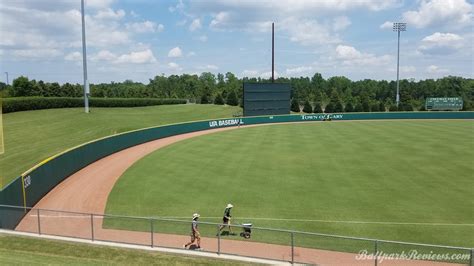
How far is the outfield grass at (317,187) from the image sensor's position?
16766mm

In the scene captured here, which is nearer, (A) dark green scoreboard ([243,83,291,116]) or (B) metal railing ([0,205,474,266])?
(B) metal railing ([0,205,474,266])

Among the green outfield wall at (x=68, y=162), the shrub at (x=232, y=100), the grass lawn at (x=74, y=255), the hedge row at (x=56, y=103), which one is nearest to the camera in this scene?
the grass lawn at (x=74, y=255)

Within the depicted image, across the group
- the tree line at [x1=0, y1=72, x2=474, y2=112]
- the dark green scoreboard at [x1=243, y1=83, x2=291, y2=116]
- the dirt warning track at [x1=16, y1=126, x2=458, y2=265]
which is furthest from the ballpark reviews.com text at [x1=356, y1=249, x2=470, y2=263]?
the tree line at [x1=0, y1=72, x2=474, y2=112]

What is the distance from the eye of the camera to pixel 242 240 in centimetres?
1495

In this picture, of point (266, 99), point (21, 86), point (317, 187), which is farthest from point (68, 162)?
point (21, 86)

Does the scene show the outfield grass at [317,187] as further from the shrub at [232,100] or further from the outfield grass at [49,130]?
the shrub at [232,100]

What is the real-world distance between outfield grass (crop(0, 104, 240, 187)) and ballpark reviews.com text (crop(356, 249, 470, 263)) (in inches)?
779

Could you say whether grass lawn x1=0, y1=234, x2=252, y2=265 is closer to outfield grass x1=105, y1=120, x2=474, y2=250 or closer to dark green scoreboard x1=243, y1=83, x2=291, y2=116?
outfield grass x1=105, y1=120, x2=474, y2=250

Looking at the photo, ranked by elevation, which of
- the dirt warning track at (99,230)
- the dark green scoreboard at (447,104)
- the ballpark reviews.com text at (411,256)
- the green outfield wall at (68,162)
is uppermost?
the dark green scoreboard at (447,104)

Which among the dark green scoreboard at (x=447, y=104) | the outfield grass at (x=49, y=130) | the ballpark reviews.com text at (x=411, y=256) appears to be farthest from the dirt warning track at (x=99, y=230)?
the dark green scoreboard at (x=447, y=104)

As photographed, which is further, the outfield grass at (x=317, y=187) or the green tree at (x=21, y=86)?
the green tree at (x=21, y=86)

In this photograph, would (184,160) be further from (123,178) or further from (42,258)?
(42,258)

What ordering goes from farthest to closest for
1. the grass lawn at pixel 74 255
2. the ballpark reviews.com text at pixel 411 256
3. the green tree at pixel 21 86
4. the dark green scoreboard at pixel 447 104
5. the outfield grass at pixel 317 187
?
the dark green scoreboard at pixel 447 104, the green tree at pixel 21 86, the outfield grass at pixel 317 187, the ballpark reviews.com text at pixel 411 256, the grass lawn at pixel 74 255

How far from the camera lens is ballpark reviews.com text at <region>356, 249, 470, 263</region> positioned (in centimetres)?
1193
